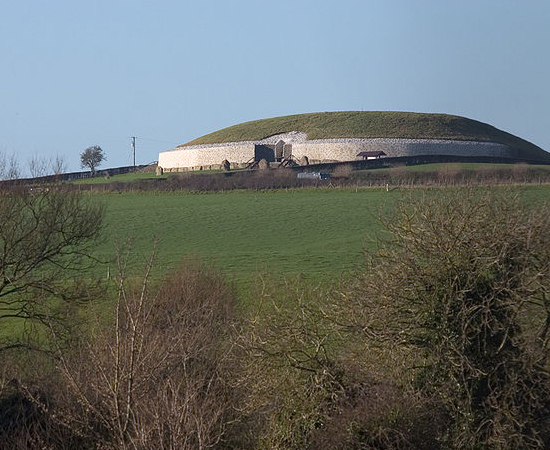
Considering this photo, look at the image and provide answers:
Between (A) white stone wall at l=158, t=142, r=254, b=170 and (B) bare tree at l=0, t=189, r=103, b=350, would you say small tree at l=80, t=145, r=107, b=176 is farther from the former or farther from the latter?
(B) bare tree at l=0, t=189, r=103, b=350

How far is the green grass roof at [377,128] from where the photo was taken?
70000mm

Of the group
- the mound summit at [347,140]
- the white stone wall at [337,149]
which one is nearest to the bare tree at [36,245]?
the mound summit at [347,140]

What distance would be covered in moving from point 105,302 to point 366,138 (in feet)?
152

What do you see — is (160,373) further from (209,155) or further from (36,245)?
(209,155)

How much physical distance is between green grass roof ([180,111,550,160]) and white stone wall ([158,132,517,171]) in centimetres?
141

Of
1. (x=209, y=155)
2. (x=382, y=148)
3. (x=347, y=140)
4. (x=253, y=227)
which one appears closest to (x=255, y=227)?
(x=253, y=227)

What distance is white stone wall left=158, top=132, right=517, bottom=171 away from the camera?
65000 mm

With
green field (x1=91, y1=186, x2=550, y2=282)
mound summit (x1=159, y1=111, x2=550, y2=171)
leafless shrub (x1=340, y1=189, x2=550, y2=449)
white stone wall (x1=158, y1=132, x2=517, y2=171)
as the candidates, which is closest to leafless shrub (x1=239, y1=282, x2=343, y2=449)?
leafless shrub (x1=340, y1=189, x2=550, y2=449)

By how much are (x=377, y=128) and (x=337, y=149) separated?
7.46 metres

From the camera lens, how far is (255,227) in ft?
112

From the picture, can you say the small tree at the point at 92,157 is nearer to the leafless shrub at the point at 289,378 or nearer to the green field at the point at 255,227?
the green field at the point at 255,227

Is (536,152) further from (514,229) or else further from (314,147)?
(514,229)

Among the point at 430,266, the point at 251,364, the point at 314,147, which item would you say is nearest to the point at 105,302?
the point at 251,364

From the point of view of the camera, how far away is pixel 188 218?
36.1m
